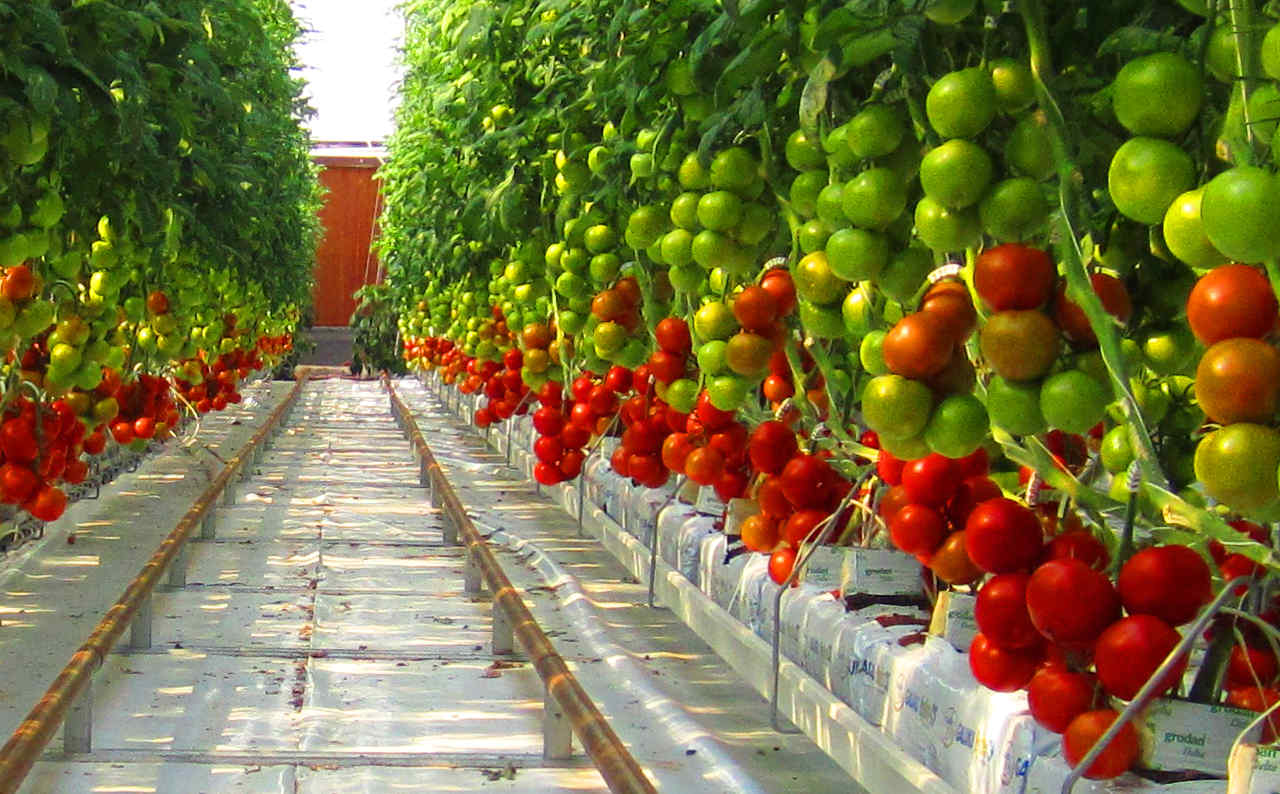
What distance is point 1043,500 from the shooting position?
247cm

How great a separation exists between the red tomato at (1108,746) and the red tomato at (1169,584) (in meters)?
0.15

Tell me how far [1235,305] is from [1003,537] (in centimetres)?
A: 72

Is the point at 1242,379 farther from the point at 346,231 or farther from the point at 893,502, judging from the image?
the point at 346,231

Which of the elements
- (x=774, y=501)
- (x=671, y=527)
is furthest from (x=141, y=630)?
(x=774, y=501)

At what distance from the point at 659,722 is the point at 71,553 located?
3.31m

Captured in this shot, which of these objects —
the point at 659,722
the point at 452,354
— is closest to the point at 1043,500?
the point at 659,722

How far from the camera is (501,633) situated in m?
4.31

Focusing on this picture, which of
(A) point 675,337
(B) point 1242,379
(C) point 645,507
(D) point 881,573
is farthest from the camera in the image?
(C) point 645,507

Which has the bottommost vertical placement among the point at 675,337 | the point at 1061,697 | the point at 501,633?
the point at 501,633

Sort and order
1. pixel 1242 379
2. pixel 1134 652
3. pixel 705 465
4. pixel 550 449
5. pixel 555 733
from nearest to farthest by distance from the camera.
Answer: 1. pixel 1242 379
2. pixel 1134 652
3. pixel 555 733
4. pixel 705 465
5. pixel 550 449

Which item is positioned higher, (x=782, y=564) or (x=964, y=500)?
(x=964, y=500)

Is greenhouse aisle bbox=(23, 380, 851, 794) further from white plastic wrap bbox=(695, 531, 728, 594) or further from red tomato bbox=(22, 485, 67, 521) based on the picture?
red tomato bbox=(22, 485, 67, 521)

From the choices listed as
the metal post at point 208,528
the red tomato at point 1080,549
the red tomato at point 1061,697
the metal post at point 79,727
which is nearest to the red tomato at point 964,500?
the red tomato at point 1080,549

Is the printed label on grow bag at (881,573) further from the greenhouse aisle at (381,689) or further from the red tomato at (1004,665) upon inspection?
the red tomato at (1004,665)
